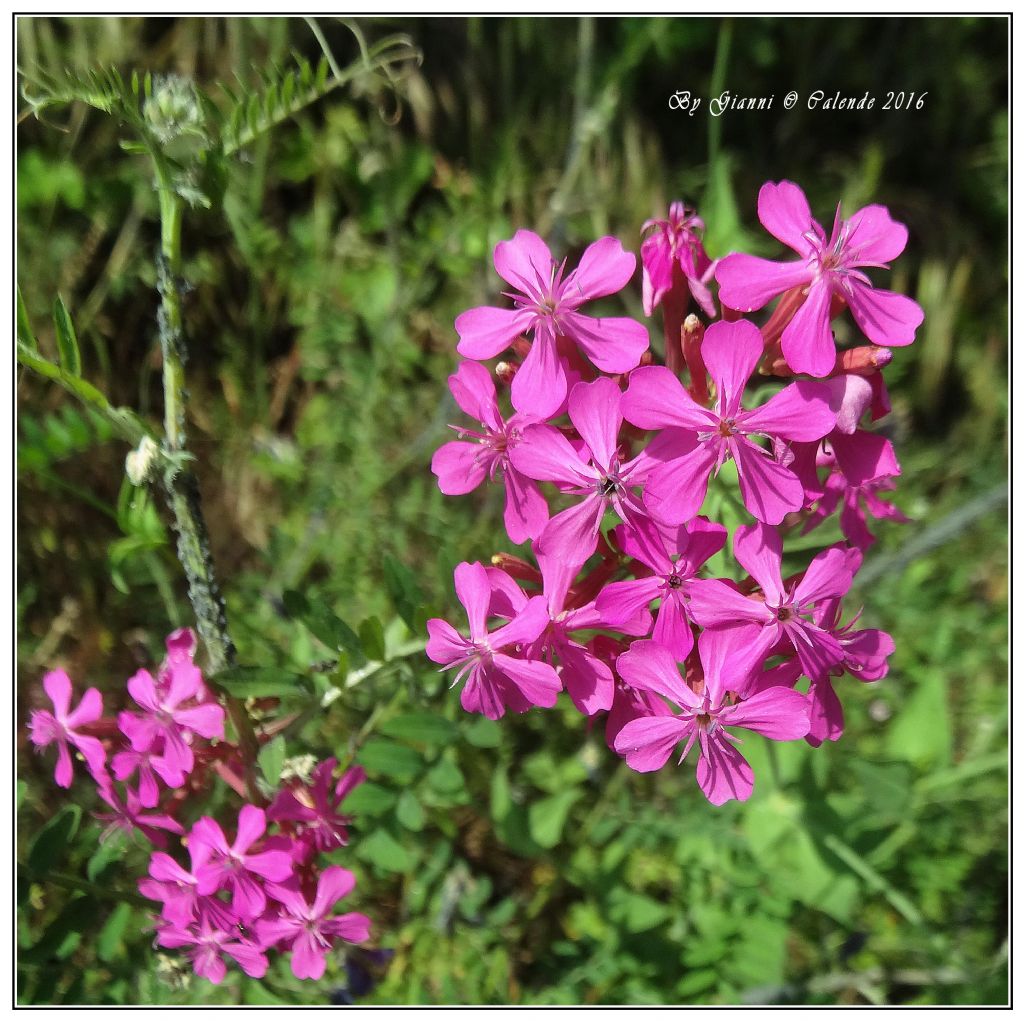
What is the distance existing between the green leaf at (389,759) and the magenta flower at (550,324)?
62 cm

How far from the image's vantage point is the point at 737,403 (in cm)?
110

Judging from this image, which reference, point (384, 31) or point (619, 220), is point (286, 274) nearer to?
point (384, 31)

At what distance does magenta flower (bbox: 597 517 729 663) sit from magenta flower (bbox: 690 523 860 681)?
0.02 m

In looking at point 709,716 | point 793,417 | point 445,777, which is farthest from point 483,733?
point 793,417

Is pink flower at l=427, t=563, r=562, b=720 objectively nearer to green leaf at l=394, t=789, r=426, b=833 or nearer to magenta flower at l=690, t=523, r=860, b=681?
magenta flower at l=690, t=523, r=860, b=681

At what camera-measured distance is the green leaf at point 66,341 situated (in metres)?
1.08

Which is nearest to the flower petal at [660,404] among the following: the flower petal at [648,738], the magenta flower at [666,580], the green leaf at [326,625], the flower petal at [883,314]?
the magenta flower at [666,580]

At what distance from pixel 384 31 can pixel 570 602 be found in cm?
201

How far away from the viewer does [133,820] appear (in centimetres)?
132

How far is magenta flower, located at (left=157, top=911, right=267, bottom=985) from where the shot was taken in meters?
1.30

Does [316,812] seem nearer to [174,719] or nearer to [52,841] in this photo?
[174,719]

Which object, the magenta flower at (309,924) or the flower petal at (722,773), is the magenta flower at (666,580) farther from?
the magenta flower at (309,924)

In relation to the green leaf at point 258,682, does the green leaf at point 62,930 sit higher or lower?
lower

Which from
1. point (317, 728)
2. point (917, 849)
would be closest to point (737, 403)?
point (317, 728)
